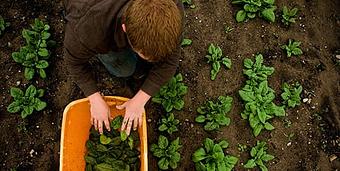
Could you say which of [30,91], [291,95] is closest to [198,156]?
[291,95]

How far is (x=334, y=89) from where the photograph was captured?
351cm

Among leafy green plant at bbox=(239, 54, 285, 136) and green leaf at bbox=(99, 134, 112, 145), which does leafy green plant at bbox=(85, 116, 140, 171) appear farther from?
leafy green plant at bbox=(239, 54, 285, 136)

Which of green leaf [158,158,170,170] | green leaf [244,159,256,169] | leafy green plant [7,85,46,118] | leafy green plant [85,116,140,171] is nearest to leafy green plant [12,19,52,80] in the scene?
leafy green plant [7,85,46,118]

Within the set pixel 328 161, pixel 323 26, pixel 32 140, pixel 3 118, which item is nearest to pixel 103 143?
pixel 32 140

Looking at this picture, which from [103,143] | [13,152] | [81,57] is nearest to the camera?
[81,57]

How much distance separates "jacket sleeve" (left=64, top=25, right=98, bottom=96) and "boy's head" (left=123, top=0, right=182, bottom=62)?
0.43 m

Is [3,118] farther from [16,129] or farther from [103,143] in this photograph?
[103,143]

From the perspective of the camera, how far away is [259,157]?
322 centimetres

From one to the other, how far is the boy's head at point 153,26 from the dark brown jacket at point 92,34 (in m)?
0.24

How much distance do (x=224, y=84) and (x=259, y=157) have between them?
58 centimetres

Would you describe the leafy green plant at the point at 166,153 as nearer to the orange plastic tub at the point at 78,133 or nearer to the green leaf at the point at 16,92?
the orange plastic tub at the point at 78,133

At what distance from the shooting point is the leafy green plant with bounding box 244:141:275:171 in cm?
320

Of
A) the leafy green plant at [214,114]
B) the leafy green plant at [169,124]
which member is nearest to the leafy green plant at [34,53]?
the leafy green plant at [169,124]

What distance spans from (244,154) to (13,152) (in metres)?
1.56
